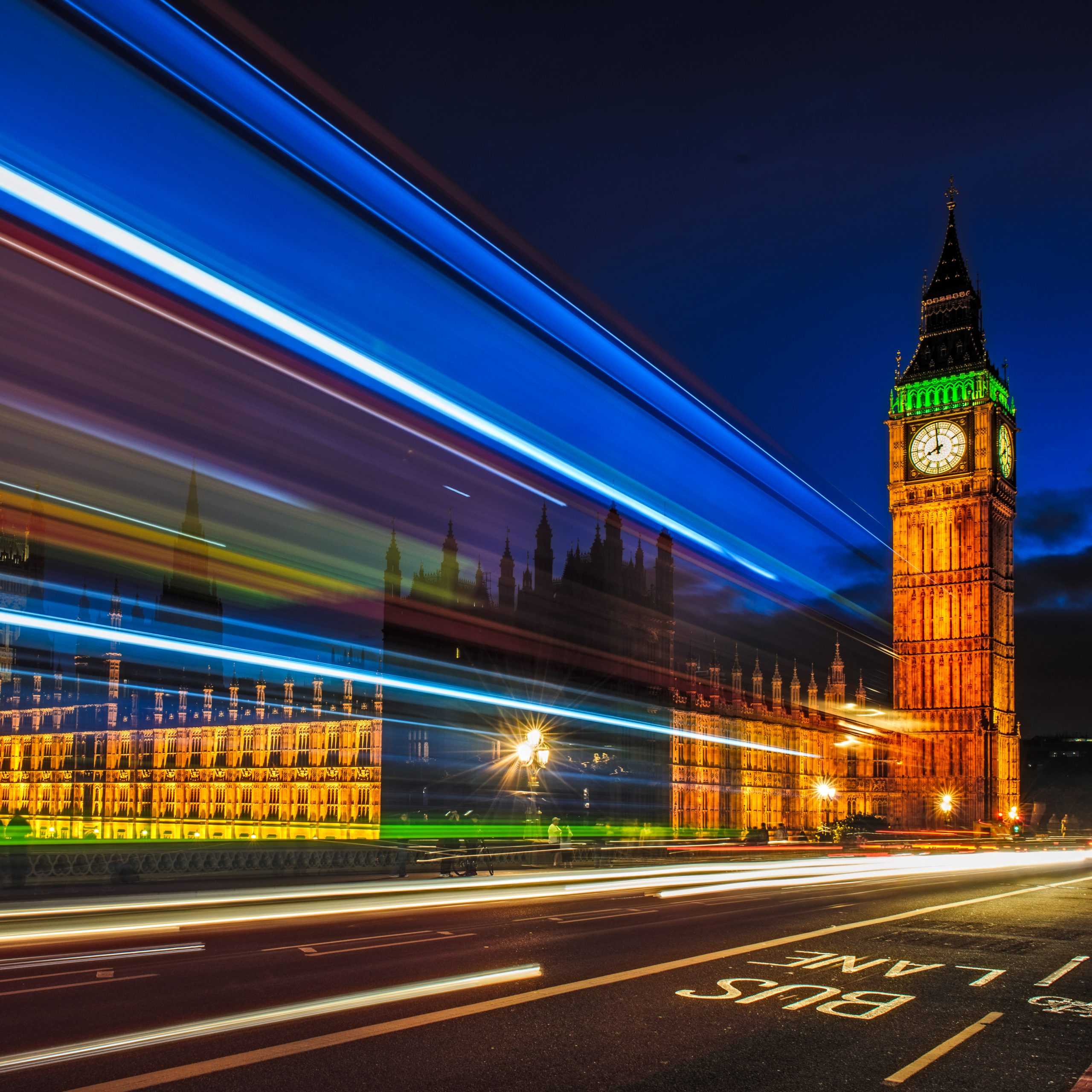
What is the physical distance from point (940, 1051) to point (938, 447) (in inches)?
3744

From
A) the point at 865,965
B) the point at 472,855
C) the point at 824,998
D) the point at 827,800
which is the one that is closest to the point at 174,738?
the point at 827,800

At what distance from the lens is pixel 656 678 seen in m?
85.1

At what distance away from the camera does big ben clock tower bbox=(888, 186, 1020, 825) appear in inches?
3718

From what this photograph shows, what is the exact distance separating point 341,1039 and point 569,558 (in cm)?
7445

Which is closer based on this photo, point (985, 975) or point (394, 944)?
point (985, 975)

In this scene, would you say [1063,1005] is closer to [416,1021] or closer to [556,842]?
[416,1021]

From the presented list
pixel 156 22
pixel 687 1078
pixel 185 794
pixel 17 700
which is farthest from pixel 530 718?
pixel 687 1078

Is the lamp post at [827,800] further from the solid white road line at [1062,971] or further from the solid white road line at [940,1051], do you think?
the solid white road line at [940,1051]

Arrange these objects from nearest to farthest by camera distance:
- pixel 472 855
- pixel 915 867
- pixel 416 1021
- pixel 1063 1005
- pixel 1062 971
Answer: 1. pixel 416 1021
2. pixel 1063 1005
3. pixel 1062 971
4. pixel 472 855
5. pixel 915 867

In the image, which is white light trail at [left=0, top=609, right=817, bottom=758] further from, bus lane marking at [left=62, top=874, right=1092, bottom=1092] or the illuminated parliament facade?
bus lane marking at [left=62, top=874, right=1092, bottom=1092]

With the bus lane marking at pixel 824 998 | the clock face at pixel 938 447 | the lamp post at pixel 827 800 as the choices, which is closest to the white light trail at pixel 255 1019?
the bus lane marking at pixel 824 998

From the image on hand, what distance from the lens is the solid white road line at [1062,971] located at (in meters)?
12.4

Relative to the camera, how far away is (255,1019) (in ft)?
31.1

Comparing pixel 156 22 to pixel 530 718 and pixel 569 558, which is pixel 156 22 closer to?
pixel 530 718
